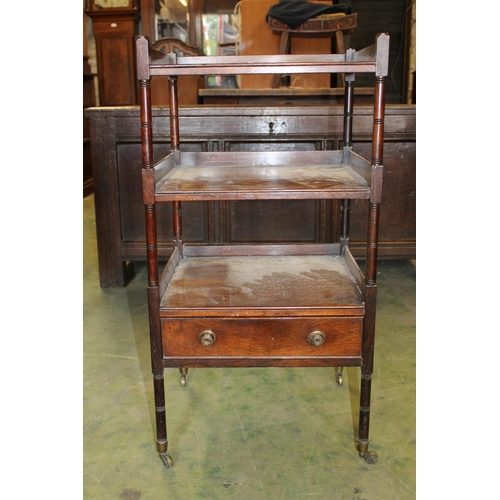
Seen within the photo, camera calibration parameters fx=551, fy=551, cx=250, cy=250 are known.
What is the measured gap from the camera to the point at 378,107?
1.63 meters

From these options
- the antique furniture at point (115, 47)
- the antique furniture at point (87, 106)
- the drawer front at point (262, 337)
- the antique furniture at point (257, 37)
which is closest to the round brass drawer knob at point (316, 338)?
the drawer front at point (262, 337)

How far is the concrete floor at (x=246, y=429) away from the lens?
1789mm

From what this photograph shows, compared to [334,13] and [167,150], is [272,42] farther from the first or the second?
[167,150]

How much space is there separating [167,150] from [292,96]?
6.82 feet

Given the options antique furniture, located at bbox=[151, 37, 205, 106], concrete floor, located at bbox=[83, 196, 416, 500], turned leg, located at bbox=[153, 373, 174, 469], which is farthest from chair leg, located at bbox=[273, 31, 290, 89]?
turned leg, located at bbox=[153, 373, 174, 469]

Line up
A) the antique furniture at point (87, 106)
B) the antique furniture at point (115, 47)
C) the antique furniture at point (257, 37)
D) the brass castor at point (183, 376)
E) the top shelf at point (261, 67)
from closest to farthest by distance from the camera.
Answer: the top shelf at point (261, 67)
the brass castor at point (183, 376)
the antique furniture at point (257, 37)
the antique furniture at point (87, 106)
the antique furniture at point (115, 47)

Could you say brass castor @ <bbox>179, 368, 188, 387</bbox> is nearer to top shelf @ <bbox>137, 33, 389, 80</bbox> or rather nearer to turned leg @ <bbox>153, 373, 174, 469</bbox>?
turned leg @ <bbox>153, 373, 174, 469</bbox>

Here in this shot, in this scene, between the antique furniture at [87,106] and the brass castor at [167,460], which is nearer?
the brass castor at [167,460]

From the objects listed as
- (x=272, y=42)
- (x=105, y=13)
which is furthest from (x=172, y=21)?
(x=272, y=42)

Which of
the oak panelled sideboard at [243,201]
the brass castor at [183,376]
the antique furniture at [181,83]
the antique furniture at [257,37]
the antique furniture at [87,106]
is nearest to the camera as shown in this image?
the brass castor at [183,376]

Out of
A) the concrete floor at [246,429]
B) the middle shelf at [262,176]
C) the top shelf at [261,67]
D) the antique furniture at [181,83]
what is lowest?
the concrete floor at [246,429]

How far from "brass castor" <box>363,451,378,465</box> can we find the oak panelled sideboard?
1726 millimetres

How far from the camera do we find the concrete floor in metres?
1.79

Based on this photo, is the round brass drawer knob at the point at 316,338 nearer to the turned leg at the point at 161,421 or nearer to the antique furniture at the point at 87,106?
→ the turned leg at the point at 161,421
